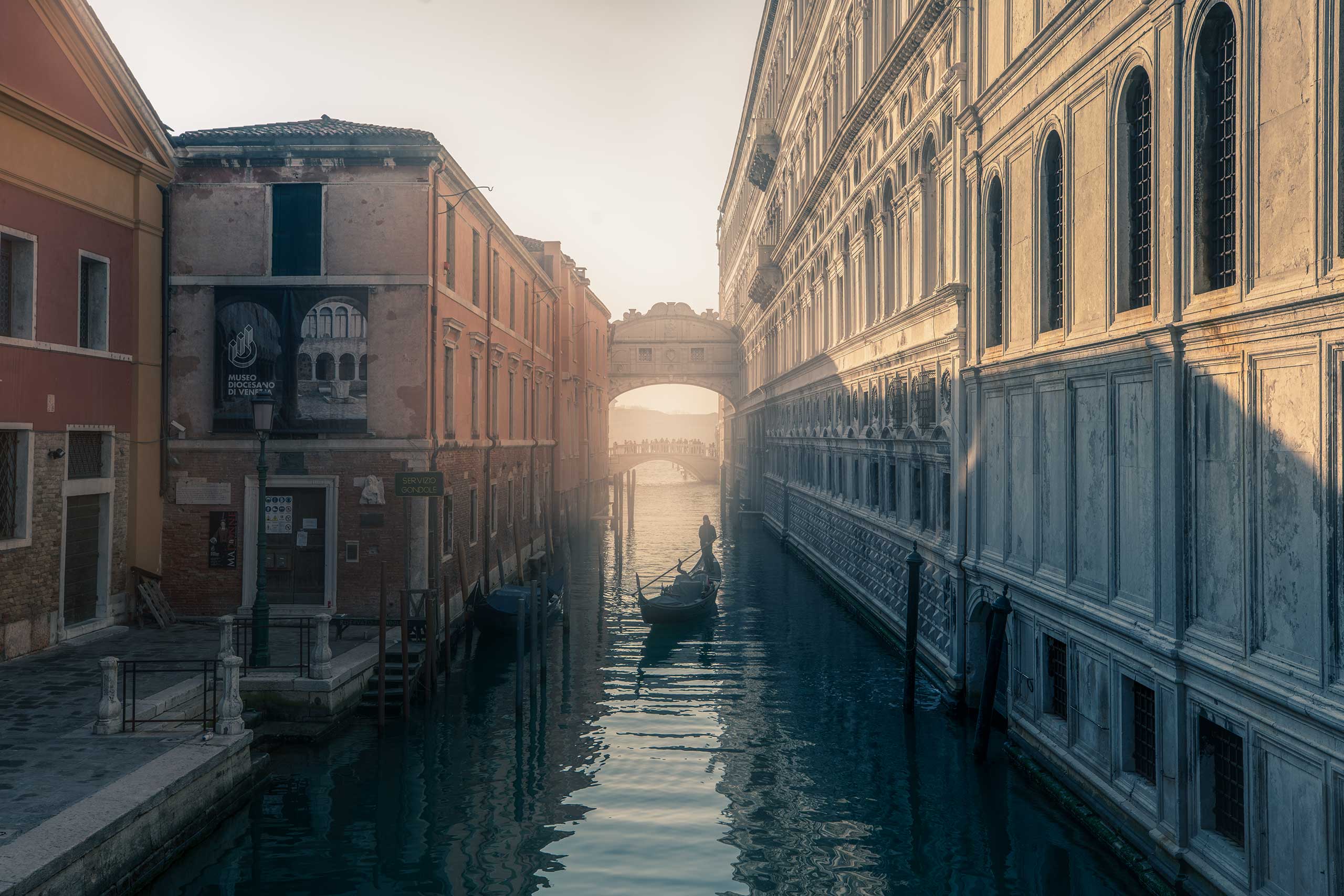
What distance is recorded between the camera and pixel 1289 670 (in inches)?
271

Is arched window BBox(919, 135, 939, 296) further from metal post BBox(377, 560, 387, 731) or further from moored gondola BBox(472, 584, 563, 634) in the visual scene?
metal post BBox(377, 560, 387, 731)

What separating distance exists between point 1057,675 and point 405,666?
8.94 m

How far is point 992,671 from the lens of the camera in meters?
12.1

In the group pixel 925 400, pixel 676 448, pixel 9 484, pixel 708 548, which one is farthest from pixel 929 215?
pixel 676 448

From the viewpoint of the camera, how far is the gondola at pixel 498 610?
64.1 ft

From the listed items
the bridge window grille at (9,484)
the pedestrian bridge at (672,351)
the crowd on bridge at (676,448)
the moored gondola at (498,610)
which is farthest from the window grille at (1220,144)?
the crowd on bridge at (676,448)

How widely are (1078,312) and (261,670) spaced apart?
1163 centimetres

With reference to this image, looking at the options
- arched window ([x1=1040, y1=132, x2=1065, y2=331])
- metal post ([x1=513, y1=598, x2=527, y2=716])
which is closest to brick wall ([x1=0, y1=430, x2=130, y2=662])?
metal post ([x1=513, y1=598, x2=527, y2=716])

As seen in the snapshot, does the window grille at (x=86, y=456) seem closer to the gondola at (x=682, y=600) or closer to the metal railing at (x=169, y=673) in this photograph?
the metal railing at (x=169, y=673)

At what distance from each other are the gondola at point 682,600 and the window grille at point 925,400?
25.1 feet

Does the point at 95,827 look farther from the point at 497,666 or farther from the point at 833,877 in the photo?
the point at 497,666

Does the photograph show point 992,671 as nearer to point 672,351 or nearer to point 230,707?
point 230,707

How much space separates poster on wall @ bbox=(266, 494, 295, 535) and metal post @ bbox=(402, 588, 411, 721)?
149 inches

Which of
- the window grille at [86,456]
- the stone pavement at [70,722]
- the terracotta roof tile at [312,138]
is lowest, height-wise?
the stone pavement at [70,722]
